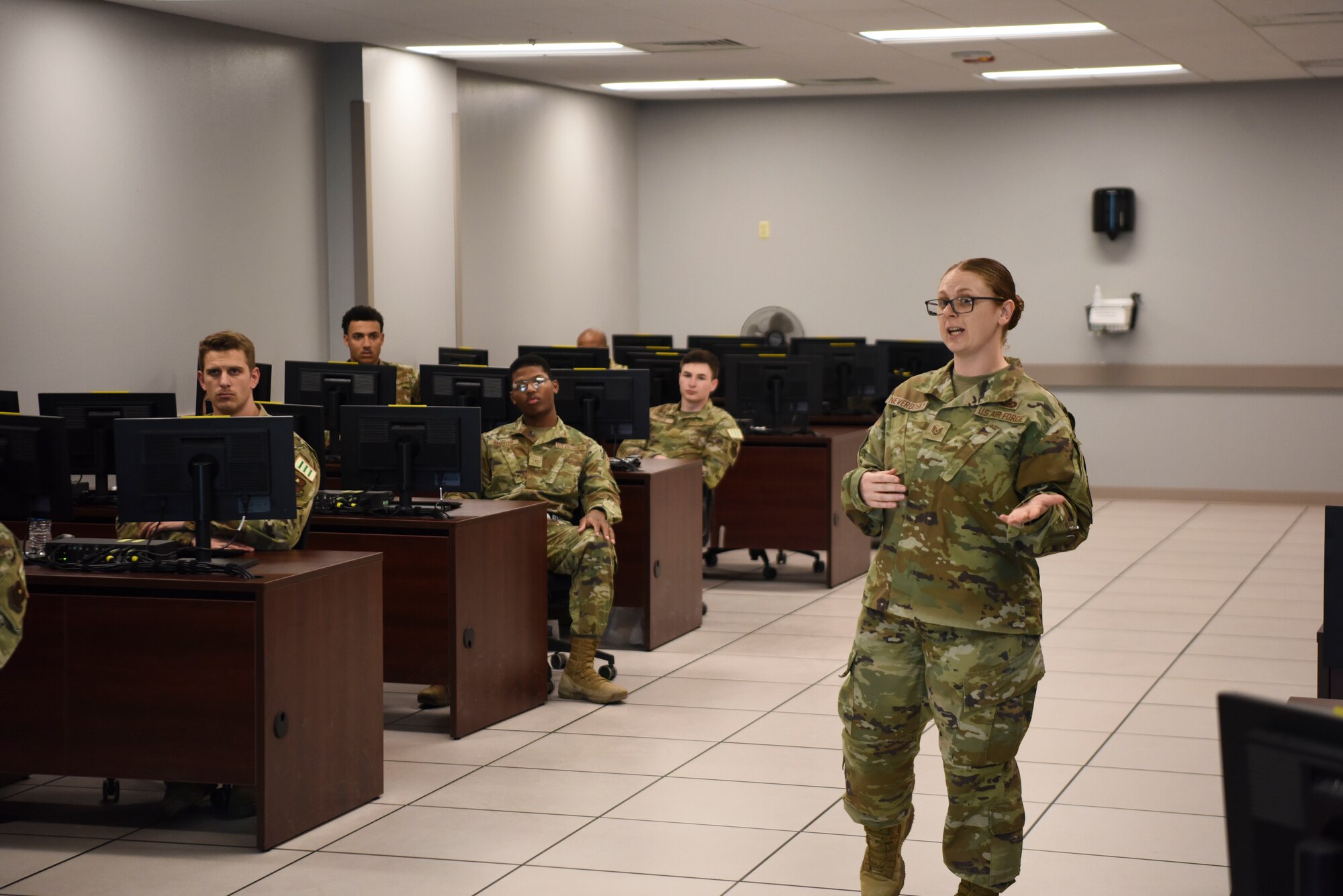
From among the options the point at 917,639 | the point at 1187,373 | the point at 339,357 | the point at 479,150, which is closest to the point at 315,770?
the point at 917,639

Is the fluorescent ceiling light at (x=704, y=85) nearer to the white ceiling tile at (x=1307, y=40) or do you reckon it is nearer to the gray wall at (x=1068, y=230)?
the gray wall at (x=1068, y=230)

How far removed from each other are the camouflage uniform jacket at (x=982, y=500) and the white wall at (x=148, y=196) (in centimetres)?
576

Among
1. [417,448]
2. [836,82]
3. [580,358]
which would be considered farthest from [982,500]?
[836,82]

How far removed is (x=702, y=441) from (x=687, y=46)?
338cm

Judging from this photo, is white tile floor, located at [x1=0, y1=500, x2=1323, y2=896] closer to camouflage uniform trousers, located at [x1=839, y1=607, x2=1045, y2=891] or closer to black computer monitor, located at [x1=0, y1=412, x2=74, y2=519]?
camouflage uniform trousers, located at [x1=839, y1=607, x2=1045, y2=891]

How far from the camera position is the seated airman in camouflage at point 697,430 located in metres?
7.97

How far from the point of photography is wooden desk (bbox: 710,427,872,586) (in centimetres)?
856

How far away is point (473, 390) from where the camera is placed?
288 inches

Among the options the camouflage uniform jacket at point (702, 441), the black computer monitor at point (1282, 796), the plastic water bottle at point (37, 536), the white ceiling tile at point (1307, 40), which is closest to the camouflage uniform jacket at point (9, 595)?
the plastic water bottle at point (37, 536)

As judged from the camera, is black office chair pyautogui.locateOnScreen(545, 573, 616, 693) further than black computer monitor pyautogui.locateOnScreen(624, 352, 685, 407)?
No

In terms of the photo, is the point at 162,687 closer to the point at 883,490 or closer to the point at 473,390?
the point at 883,490

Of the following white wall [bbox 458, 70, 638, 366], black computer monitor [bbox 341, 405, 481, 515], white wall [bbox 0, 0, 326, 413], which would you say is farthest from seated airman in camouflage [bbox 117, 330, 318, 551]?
white wall [bbox 458, 70, 638, 366]

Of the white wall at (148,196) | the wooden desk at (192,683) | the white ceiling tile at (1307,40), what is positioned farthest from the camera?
the white ceiling tile at (1307,40)

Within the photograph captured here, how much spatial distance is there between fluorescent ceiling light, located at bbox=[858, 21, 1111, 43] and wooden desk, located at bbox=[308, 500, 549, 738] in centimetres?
522
